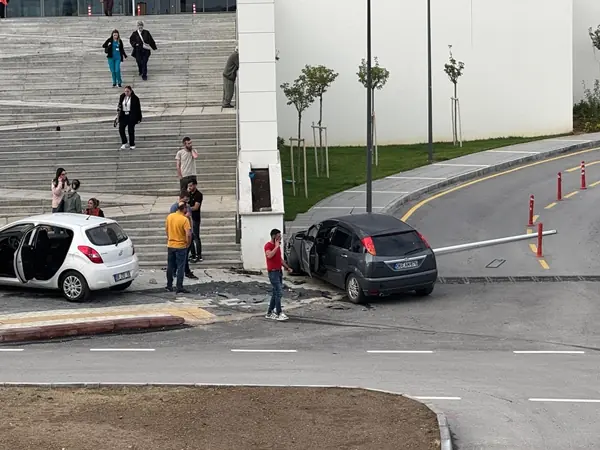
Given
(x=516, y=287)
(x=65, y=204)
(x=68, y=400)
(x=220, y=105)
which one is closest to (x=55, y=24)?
(x=220, y=105)

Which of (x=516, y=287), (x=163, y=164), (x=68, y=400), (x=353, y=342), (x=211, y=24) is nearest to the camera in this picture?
(x=68, y=400)

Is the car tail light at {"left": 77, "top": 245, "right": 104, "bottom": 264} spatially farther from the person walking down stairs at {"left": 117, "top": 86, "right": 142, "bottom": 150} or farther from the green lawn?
the green lawn

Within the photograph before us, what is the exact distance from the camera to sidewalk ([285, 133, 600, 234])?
28.8m

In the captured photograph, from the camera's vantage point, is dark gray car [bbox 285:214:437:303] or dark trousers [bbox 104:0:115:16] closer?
dark gray car [bbox 285:214:437:303]

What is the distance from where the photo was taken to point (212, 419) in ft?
39.1

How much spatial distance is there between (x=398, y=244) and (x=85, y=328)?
19.6 ft

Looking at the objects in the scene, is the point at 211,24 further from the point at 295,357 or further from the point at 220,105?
the point at 295,357

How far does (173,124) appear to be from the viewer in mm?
29656

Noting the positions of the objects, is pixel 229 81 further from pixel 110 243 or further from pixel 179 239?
pixel 110 243

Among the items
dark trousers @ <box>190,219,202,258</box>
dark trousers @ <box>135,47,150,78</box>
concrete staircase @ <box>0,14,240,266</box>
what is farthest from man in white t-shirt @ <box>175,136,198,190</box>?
dark trousers @ <box>135,47,150,78</box>

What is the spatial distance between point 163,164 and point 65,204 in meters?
5.68

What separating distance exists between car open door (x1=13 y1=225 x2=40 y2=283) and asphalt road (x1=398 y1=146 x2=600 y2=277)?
321 inches

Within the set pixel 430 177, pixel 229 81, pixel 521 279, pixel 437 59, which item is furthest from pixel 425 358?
pixel 437 59

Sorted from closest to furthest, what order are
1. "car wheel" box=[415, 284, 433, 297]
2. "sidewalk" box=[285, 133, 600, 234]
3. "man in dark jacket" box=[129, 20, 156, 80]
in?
"car wheel" box=[415, 284, 433, 297] < "sidewalk" box=[285, 133, 600, 234] < "man in dark jacket" box=[129, 20, 156, 80]
